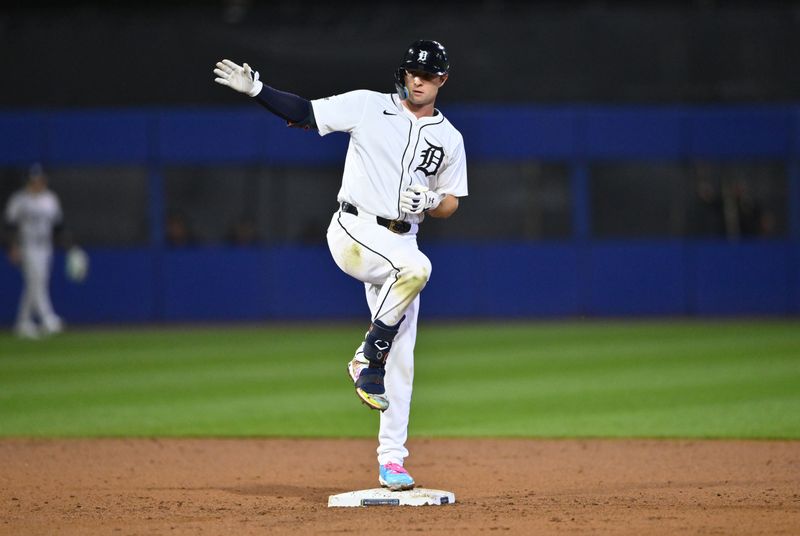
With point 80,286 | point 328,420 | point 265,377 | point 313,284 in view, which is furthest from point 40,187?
point 328,420

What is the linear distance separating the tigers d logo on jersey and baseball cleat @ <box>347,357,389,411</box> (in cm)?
98

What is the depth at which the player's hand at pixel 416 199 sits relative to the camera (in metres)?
6.01

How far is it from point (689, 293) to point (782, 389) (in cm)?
961

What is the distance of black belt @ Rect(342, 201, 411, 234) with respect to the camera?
6.17 metres

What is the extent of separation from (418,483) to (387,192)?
1865mm

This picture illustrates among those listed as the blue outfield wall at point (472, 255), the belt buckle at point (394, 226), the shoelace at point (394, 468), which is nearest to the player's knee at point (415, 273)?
the belt buckle at point (394, 226)

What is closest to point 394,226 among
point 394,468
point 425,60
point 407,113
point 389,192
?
point 389,192

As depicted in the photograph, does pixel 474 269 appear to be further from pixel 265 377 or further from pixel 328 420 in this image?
pixel 328 420

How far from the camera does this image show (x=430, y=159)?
627 cm

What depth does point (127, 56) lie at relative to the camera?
72.1ft

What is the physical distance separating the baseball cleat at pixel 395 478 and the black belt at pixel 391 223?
116cm

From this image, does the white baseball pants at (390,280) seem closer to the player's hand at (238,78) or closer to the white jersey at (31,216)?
the player's hand at (238,78)

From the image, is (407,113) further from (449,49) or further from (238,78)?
(449,49)

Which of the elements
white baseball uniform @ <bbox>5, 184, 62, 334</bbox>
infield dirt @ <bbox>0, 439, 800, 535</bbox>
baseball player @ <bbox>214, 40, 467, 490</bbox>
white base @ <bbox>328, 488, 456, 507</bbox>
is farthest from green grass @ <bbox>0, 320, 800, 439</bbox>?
baseball player @ <bbox>214, 40, 467, 490</bbox>
